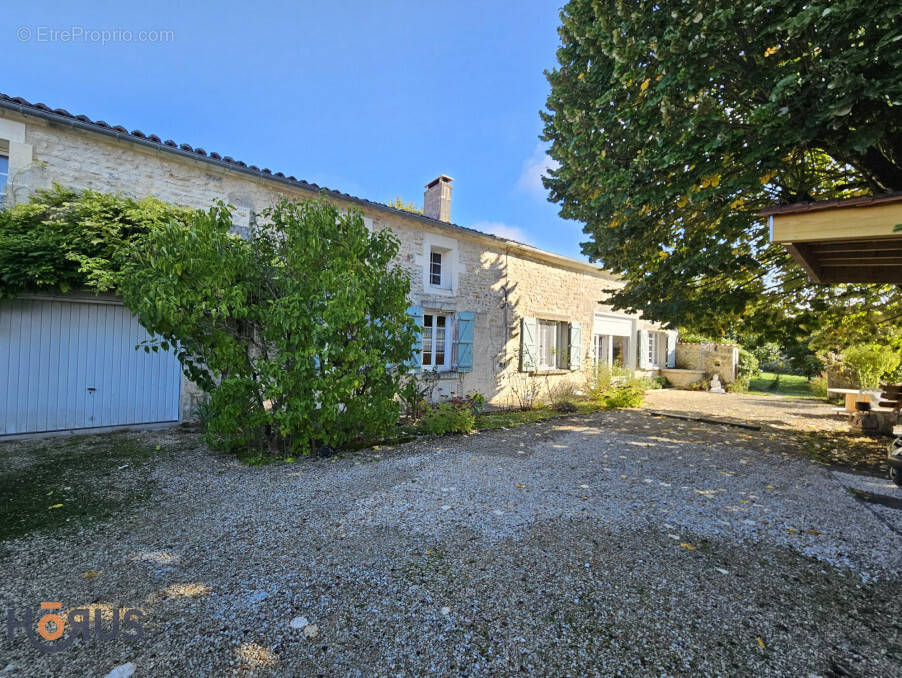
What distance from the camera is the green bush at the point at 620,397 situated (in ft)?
31.9

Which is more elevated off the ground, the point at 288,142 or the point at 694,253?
the point at 288,142

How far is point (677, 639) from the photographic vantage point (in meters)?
1.90

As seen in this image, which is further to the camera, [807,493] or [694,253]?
[694,253]

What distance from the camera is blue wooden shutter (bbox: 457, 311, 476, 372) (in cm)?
905

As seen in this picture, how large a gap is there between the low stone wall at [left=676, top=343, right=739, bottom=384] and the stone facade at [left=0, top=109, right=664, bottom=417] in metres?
2.31

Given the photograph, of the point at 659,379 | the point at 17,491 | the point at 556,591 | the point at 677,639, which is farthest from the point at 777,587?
the point at 659,379

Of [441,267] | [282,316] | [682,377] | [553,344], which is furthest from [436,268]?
[682,377]

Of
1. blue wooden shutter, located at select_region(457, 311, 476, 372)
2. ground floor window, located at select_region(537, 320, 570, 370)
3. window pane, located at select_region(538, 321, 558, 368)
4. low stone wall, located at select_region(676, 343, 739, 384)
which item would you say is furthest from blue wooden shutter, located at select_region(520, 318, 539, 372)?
low stone wall, located at select_region(676, 343, 739, 384)

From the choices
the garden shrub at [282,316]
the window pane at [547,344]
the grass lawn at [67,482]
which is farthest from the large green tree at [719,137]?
the grass lawn at [67,482]

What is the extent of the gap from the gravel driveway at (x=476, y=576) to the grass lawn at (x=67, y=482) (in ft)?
0.73

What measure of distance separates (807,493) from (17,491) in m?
7.49

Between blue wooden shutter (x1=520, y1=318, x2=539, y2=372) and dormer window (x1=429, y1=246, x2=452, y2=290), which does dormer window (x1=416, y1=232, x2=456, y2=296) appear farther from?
blue wooden shutter (x1=520, y1=318, x2=539, y2=372)

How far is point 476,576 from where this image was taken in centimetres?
241

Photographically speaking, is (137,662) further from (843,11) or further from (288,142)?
(288,142)
